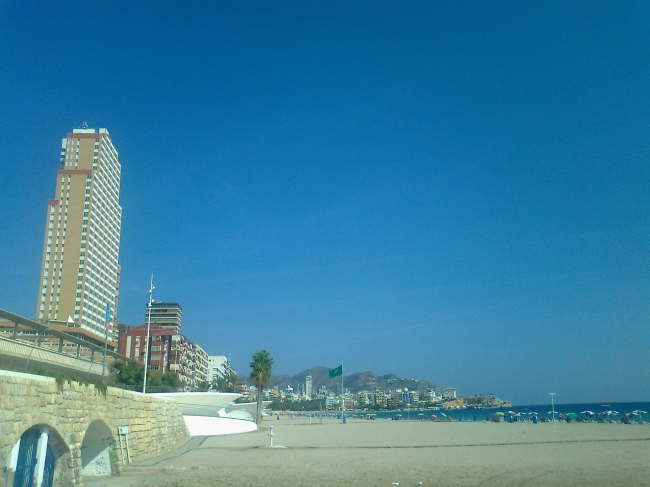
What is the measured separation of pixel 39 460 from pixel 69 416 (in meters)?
1.67

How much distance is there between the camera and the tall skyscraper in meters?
88.6

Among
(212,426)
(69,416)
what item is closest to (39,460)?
(69,416)

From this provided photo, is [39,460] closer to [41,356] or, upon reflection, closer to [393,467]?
[41,356]

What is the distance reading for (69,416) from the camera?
1355 cm

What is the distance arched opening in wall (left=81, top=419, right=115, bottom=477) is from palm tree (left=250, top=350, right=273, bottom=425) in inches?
1567

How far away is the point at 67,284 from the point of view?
89.2 metres

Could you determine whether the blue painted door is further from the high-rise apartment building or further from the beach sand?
the high-rise apartment building

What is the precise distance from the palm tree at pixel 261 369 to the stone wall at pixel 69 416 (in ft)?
114

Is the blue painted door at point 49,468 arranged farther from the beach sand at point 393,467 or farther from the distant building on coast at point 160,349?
the distant building on coast at point 160,349

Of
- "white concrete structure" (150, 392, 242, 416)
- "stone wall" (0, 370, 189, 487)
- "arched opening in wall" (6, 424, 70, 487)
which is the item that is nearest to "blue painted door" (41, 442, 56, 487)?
"arched opening in wall" (6, 424, 70, 487)

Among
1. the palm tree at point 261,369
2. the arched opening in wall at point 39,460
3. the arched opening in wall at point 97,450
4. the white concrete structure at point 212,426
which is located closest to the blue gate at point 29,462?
the arched opening in wall at point 39,460

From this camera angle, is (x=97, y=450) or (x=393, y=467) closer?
(x=97, y=450)

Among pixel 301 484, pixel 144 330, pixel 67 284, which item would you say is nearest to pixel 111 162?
pixel 67 284

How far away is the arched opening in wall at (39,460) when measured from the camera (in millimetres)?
11094
